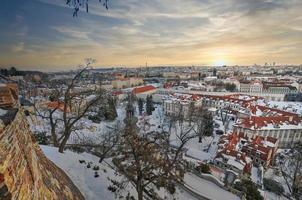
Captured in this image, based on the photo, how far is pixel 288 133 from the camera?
134 feet

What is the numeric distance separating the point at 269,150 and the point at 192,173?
643 inches

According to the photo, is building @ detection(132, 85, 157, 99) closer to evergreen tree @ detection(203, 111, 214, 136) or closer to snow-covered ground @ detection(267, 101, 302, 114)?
snow-covered ground @ detection(267, 101, 302, 114)

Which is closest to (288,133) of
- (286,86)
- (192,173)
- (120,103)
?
(192,173)

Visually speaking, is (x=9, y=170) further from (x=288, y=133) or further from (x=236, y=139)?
(x=288, y=133)

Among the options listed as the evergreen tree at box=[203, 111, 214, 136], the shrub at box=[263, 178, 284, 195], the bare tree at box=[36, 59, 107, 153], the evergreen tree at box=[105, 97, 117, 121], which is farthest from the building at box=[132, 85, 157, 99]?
the bare tree at box=[36, 59, 107, 153]

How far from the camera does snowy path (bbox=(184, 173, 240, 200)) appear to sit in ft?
49.6

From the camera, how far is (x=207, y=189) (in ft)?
52.9

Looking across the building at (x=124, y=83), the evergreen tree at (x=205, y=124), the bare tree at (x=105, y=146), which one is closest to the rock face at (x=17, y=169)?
the bare tree at (x=105, y=146)

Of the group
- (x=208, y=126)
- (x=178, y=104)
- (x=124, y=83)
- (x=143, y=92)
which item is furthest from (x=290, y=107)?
(x=124, y=83)

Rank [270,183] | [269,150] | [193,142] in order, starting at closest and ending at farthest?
[270,183]
[269,150]
[193,142]

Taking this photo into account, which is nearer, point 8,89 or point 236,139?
point 8,89

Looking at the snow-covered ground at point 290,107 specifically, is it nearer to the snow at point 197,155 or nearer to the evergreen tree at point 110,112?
the snow at point 197,155

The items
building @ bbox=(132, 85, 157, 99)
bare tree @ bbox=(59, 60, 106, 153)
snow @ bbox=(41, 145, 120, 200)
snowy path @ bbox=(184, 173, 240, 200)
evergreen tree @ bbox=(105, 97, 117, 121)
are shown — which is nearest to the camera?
snow @ bbox=(41, 145, 120, 200)

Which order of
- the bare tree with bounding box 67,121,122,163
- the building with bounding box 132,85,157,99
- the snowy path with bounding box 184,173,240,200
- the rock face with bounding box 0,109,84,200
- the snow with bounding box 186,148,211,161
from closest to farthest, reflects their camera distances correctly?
the rock face with bounding box 0,109,84,200 → the snowy path with bounding box 184,173,240,200 → the bare tree with bounding box 67,121,122,163 → the snow with bounding box 186,148,211,161 → the building with bounding box 132,85,157,99
